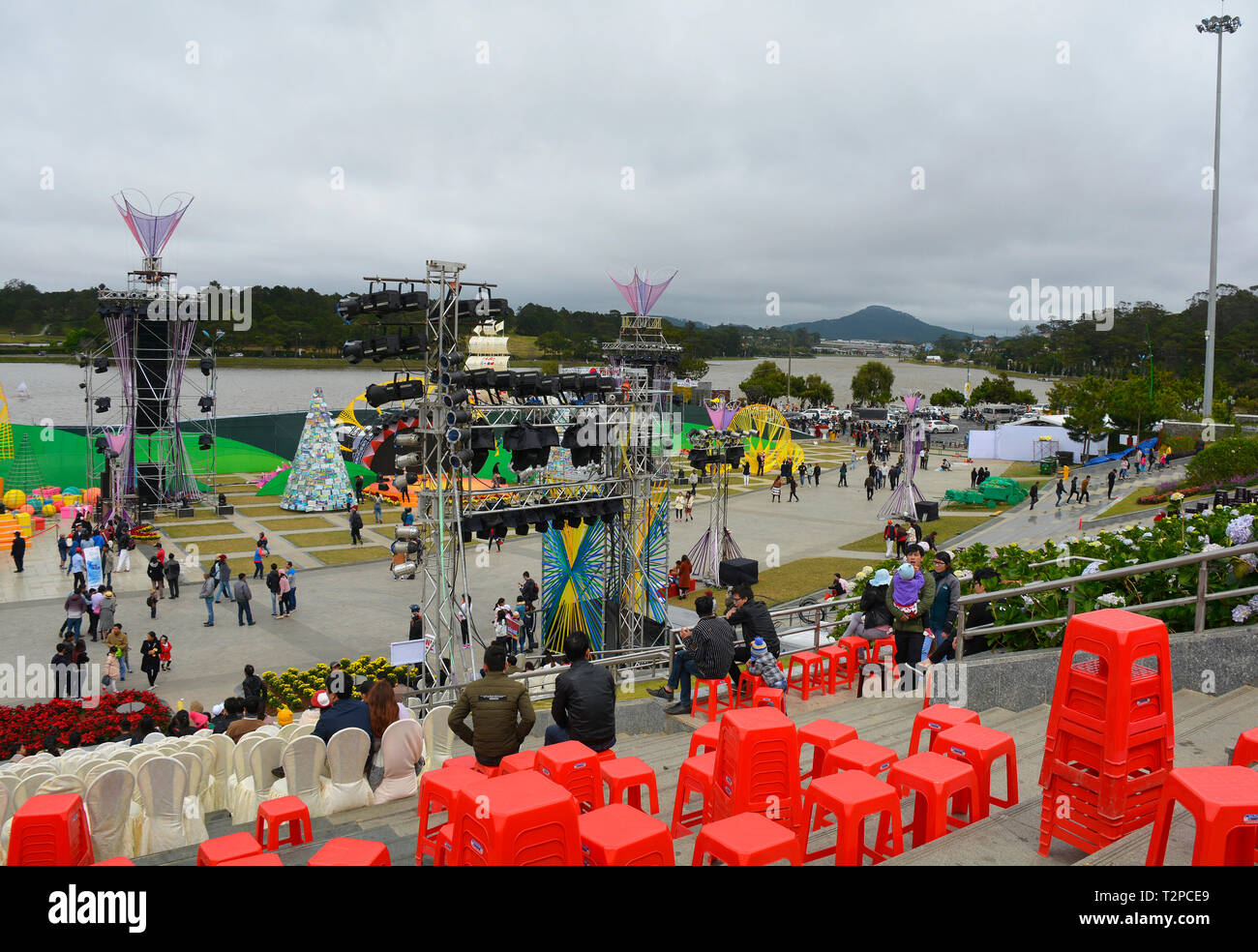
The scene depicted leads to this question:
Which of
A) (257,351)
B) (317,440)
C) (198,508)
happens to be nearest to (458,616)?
(317,440)

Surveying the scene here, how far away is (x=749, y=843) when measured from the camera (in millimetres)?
3707

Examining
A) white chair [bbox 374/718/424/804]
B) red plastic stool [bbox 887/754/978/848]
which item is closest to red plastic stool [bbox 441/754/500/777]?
white chair [bbox 374/718/424/804]

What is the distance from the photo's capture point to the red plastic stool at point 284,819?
522 cm

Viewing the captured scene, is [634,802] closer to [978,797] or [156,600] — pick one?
[978,797]

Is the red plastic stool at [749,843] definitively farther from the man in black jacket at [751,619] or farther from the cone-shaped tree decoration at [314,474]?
the cone-shaped tree decoration at [314,474]

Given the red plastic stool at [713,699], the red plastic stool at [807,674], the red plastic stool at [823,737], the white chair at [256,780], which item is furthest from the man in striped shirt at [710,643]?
the white chair at [256,780]

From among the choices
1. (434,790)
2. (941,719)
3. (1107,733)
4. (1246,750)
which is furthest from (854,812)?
(434,790)

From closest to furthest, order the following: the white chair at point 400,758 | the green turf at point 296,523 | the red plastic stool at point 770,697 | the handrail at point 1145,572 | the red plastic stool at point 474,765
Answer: the red plastic stool at point 474,765
the handrail at point 1145,572
the white chair at point 400,758
the red plastic stool at point 770,697
the green turf at point 296,523

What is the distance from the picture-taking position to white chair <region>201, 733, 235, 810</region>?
7281 mm

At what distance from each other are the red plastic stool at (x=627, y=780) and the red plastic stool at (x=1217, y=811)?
8.69ft

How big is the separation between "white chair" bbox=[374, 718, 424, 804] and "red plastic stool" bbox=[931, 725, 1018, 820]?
156 inches

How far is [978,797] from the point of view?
184 inches

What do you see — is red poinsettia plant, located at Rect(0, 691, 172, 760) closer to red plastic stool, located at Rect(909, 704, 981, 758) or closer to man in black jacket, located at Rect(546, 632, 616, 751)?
man in black jacket, located at Rect(546, 632, 616, 751)
